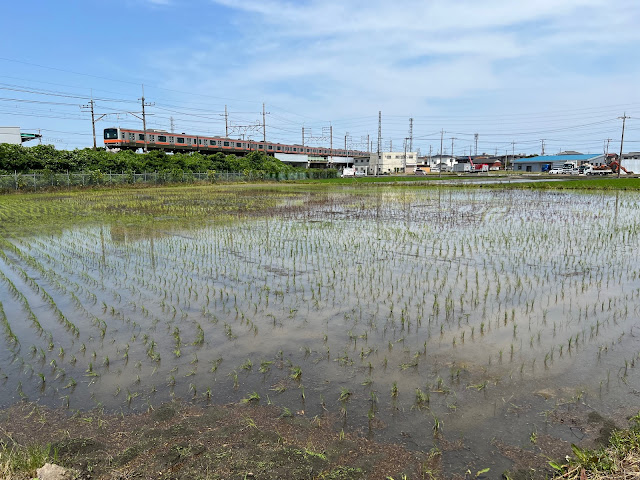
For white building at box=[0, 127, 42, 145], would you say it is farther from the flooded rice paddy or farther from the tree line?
the flooded rice paddy

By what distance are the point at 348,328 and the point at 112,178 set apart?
108ft

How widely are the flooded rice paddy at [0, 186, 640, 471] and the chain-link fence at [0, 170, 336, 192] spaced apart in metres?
21.1

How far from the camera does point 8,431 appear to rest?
2994 millimetres

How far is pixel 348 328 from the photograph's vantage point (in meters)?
4.80

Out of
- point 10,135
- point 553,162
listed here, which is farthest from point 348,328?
point 553,162

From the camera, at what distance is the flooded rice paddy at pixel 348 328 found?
332cm

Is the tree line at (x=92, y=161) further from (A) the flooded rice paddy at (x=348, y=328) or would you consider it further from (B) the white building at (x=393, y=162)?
(B) the white building at (x=393, y=162)

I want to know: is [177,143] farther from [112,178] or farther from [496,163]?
[496,163]

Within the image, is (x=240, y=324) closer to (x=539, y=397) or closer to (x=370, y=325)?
(x=370, y=325)

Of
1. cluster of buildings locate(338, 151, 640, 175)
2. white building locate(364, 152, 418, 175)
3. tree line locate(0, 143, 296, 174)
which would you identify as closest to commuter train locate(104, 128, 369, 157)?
tree line locate(0, 143, 296, 174)

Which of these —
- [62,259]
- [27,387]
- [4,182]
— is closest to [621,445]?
[27,387]

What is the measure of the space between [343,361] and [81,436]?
2.17m

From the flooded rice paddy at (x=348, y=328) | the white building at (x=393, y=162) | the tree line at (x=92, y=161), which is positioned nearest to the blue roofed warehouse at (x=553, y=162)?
the white building at (x=393, y=162)

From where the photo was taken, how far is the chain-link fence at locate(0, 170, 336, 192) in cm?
2745
